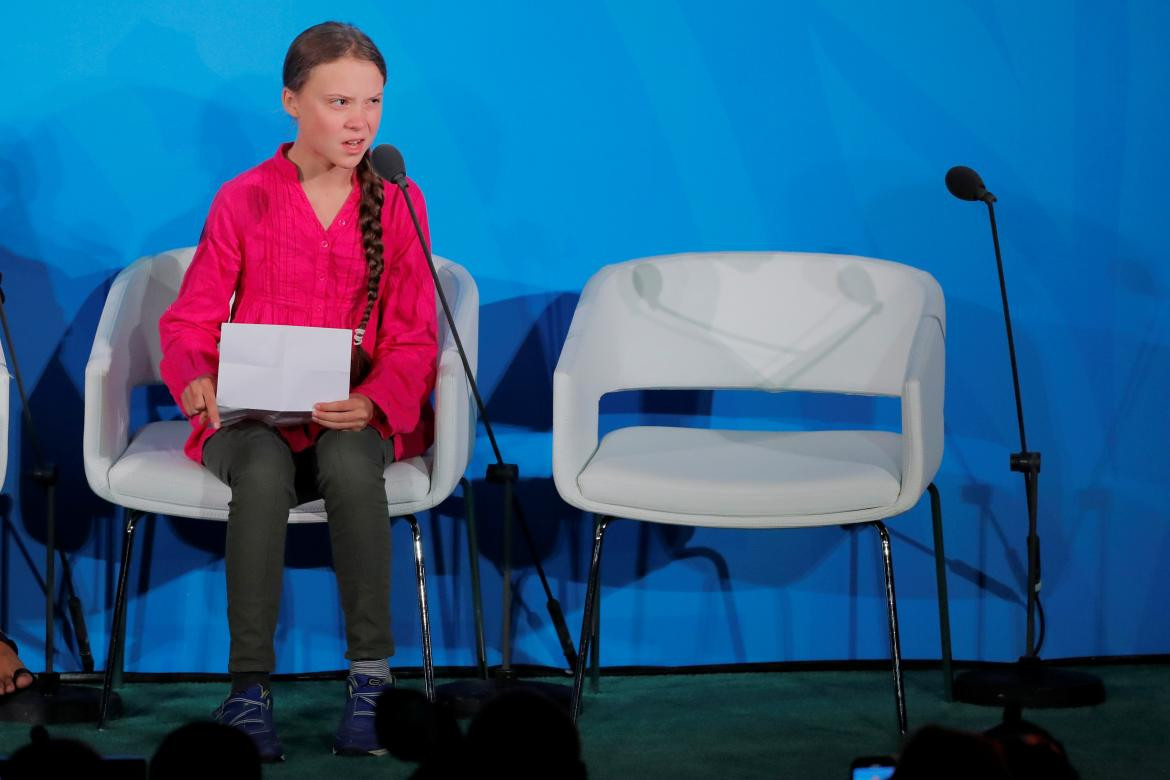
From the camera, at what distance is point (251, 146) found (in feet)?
9.95

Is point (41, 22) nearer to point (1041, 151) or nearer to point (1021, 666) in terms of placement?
point (1041, 151)

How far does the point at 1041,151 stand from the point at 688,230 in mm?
777

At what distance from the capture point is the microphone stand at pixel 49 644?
2.63 meters

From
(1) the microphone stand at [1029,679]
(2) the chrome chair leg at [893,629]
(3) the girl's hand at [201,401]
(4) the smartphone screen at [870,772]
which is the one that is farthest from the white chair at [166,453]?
(4) the smartphone screen at [870,772]

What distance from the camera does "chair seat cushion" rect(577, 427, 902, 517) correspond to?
96.3 inches

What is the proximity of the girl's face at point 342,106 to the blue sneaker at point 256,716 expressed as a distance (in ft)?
3.10

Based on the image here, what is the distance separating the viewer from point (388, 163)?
253 cm

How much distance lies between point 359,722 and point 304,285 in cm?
80

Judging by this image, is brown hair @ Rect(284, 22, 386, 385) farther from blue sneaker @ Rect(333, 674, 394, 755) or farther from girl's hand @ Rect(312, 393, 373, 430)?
blue sneaker @ Rect(333, 674, 394, 755)

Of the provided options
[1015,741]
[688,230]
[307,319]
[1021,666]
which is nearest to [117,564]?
[307,319]

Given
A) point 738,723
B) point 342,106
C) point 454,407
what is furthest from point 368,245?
point 738,723

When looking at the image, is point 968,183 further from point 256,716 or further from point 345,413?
point 256,716

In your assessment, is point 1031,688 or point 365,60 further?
point 1031,688

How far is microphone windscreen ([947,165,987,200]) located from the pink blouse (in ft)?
3.35
